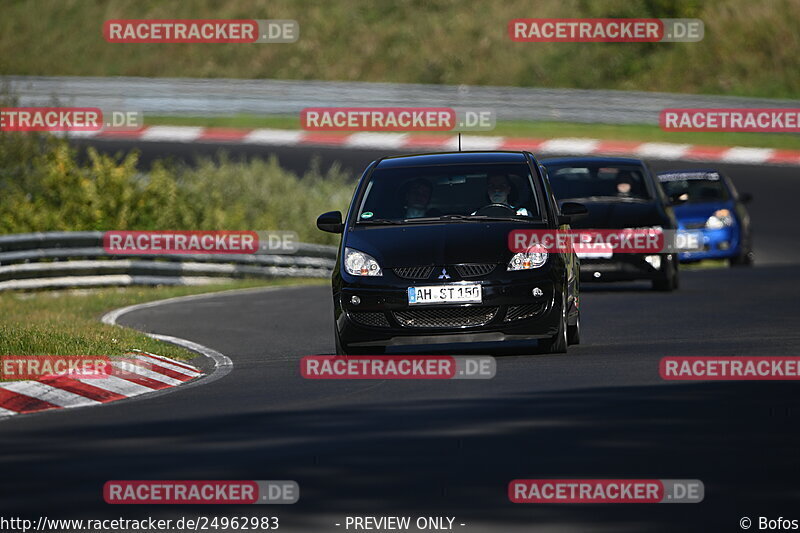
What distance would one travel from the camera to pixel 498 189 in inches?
560

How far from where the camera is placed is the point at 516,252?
13281 mm

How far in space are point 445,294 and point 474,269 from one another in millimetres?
303

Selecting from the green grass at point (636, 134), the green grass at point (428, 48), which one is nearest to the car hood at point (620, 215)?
the green grass at point (636, 134)

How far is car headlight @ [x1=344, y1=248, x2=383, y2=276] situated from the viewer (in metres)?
13.3

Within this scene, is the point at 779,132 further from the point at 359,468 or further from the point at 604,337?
the point at 359,468

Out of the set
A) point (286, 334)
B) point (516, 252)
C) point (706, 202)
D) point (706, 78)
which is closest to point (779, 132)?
point (706, 78)

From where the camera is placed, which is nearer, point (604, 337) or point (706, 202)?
point (604, 337)

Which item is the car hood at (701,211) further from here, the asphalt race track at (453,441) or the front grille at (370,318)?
the front grille at (370,318)

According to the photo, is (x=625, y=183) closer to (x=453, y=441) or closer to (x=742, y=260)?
(x=742, y=260)

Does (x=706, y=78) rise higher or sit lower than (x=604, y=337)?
higher

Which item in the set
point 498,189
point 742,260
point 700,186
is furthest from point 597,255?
point 700,186

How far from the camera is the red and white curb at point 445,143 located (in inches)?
1535

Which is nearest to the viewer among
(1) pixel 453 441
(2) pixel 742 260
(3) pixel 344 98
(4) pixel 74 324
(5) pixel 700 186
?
(1) pixel 453 441

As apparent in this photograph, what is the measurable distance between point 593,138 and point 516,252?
92.9 feet
